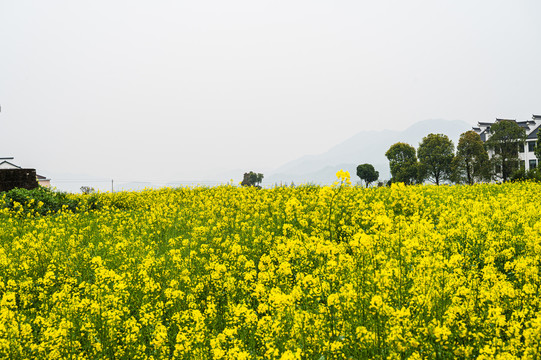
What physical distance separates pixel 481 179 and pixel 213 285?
55900 mm

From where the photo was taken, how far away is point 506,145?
55.2 meters

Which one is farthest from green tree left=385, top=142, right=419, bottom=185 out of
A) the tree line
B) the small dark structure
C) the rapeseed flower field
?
the rapeseed flower field

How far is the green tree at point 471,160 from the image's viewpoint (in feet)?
170

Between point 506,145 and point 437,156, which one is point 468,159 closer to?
point 437,156

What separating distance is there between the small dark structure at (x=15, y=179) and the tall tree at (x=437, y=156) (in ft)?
168

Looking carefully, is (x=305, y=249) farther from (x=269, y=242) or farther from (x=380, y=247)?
(x=269, y=242)

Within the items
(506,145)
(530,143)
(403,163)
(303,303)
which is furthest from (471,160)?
(303,303)

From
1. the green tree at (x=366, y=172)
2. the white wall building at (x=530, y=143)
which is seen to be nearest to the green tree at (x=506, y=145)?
the white wall building at (x=530, y=143)

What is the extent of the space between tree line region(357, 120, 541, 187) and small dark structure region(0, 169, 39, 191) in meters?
45.8

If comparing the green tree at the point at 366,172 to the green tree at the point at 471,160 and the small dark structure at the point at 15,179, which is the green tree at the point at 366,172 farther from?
the small dark structure at the point at 15,179

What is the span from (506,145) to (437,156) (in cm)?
946

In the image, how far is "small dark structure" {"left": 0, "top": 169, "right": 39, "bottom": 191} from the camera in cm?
2048

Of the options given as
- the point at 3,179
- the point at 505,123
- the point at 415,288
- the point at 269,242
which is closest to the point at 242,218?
the point at 269,242

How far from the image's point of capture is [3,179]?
20.5 meters
